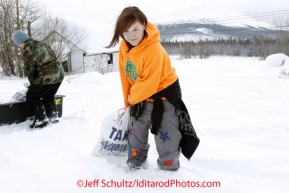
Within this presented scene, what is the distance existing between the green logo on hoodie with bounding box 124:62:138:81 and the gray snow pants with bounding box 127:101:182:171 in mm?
253

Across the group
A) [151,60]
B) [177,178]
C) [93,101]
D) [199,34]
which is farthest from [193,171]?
[199,34]

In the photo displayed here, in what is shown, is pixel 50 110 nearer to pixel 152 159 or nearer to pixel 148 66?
pixel 152 159

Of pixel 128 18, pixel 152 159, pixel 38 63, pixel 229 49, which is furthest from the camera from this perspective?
pixel 229 49

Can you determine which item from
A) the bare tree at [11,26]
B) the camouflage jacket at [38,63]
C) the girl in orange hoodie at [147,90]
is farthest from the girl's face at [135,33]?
the bare tree at [11,26]

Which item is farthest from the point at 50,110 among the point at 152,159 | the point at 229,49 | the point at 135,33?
the point at 229,49

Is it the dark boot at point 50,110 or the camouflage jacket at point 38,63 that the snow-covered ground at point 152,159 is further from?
the camouflage jacket at point 38,63

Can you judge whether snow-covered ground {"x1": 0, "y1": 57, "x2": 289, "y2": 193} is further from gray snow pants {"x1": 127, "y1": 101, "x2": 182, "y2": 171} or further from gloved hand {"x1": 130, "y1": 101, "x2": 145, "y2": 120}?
gloved hand {"x1": 130, "y1": 101, "x2": 145, "y2": 120}

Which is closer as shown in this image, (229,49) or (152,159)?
(152,159)

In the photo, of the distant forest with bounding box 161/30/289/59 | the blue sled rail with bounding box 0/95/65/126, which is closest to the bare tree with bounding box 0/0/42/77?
the blue sled rail with bounding box 0/95/65/126

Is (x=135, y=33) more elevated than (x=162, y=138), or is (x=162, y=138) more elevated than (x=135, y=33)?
(x=135, y=33)

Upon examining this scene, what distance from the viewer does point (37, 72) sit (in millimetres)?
3088

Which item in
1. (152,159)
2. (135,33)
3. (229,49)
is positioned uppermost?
(135,33)

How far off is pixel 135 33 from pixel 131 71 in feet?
1.10

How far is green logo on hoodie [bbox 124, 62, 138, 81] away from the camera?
185cm
